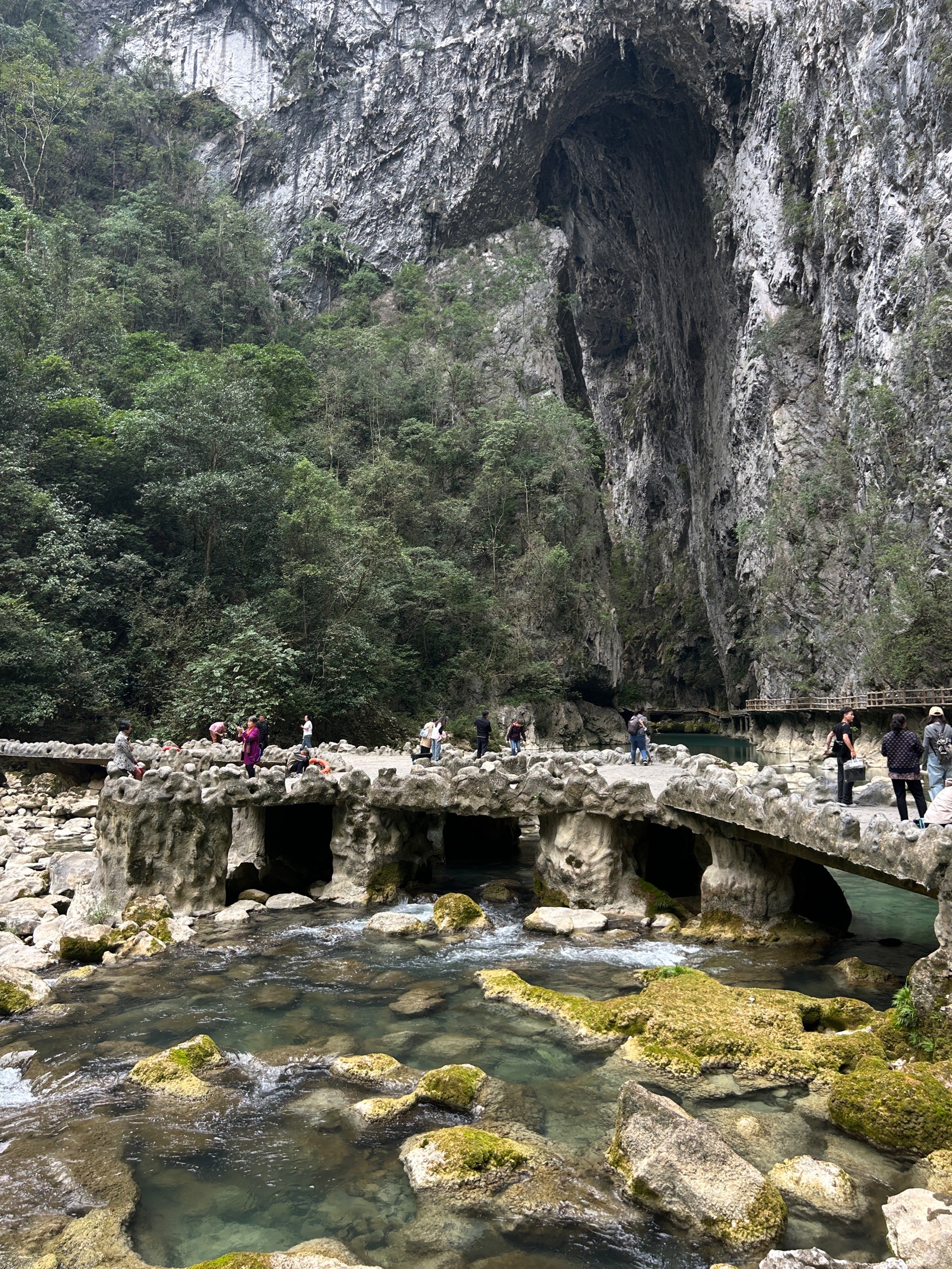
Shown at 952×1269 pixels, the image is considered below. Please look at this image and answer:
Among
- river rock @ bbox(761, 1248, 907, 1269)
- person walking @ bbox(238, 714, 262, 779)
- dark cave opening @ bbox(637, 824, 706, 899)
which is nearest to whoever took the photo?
river rock @ bbox(761, 1248, 907, 1269)

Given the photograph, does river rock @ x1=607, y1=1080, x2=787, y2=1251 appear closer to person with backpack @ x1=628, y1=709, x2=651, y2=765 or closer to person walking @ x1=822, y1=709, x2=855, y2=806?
person walking @ x1=822, y1=709, x2=855, y2=806

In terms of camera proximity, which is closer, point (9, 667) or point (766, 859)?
point (766, 859)

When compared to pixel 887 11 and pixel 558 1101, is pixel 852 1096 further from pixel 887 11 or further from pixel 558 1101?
pixel 887 11

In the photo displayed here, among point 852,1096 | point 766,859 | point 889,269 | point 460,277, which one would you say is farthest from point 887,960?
point 460,277

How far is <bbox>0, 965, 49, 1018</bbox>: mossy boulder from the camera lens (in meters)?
9.09

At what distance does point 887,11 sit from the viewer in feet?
112

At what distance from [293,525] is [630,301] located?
144 feet

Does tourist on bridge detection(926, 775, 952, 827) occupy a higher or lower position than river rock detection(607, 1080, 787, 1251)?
higher

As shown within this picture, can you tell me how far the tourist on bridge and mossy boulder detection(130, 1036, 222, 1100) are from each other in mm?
7052

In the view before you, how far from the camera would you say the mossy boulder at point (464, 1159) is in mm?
5766

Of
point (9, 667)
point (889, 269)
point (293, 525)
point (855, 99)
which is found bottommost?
point (9, 667)

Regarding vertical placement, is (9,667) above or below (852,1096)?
above

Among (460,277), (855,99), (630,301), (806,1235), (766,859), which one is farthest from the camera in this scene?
(630,301)

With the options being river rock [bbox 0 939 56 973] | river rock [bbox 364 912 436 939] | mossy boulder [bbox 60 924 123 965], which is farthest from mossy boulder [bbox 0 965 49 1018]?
river rock [bbox 364 912 436 939]
